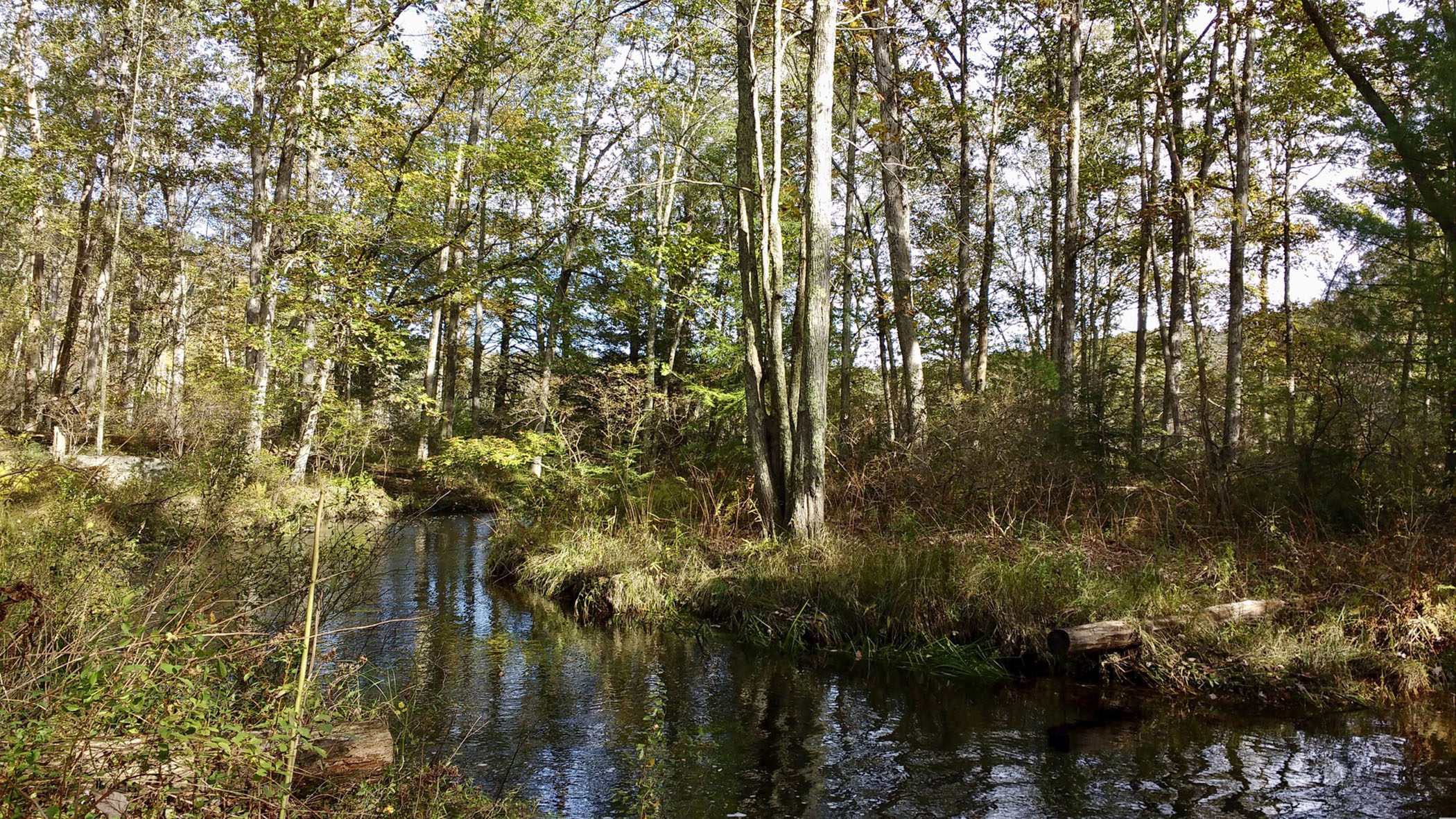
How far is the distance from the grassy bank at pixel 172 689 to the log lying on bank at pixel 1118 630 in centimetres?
462

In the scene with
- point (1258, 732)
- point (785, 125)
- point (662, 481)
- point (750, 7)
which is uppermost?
point (785, 125)

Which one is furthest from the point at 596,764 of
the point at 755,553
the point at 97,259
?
the point at 97,259

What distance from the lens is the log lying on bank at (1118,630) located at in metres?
6.46

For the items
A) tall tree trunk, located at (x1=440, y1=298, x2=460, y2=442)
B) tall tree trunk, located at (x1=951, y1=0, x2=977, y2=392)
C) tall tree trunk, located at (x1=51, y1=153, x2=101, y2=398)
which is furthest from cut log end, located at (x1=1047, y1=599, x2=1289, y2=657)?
tall tree trunk, located at (x1=51, y1=153, x2=101, y2=398)

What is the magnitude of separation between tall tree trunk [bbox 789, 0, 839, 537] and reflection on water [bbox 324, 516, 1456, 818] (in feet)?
7.68

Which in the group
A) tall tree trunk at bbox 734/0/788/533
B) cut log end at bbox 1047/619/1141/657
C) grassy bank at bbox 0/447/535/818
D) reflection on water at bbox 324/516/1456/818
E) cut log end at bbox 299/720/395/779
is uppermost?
tall tree trunk at bbox 734/0/788/533

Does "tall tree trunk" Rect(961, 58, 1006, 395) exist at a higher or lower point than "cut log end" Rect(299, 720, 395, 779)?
higher

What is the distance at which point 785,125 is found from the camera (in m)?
17.3

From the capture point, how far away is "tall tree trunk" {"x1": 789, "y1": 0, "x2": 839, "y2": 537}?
944 cm

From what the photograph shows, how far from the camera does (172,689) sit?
2.91m

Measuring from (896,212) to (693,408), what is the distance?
558 centimetres

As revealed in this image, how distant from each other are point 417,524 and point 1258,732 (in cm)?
1453

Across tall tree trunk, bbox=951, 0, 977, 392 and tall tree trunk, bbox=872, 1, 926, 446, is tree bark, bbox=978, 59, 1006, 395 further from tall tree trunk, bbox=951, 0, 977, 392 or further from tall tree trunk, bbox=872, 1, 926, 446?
tall tree trunk, bbox=872, 1, 926, 446

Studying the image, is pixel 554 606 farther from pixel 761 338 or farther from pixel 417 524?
pixel 417 524
